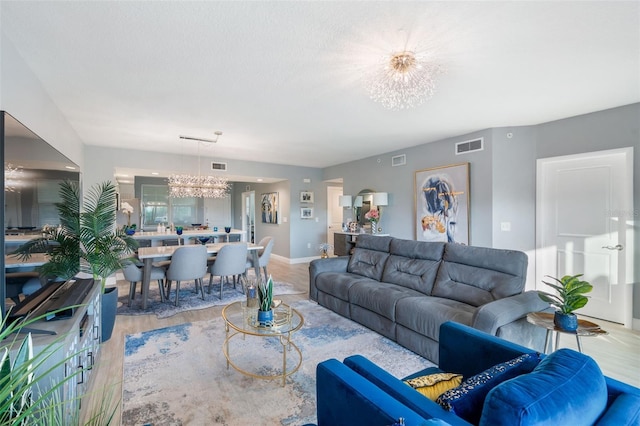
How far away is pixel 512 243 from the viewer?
4.36 metres

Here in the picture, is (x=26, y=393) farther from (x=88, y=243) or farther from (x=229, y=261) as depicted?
(x=229, y=261)

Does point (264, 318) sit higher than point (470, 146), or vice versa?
point (470, 146)

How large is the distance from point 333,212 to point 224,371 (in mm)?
6327

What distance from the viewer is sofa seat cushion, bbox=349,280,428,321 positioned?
3.05 m

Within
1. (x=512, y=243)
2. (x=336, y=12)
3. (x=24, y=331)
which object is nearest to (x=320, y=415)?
(x=24, y=331)

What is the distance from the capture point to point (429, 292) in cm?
329

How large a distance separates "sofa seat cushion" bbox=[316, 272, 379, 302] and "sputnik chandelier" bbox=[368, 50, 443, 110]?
2117 mm

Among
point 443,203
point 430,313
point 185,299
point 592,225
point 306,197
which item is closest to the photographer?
point 430,313

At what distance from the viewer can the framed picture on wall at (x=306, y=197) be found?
7.87 m

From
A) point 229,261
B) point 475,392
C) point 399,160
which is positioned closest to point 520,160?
point 399,160

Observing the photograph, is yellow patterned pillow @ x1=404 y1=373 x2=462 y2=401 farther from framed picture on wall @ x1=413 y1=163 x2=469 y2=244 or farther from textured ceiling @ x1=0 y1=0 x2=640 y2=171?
framed picture on wall @ x1=413 y1=163 x2=469 y2=244

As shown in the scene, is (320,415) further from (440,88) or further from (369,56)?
(440,88)

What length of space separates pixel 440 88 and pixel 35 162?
11.1ft

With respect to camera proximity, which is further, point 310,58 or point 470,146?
point 470,146
